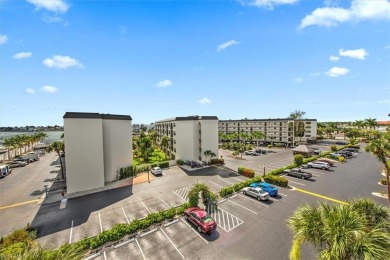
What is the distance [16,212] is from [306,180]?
43.4m

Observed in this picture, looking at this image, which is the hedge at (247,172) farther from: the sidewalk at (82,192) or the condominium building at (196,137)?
the sidewalk at (82,192)

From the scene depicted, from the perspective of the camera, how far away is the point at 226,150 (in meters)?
69.4

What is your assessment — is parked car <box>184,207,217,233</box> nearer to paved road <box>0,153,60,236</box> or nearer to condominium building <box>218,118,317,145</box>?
paved road <box>0,153,60,236</box>

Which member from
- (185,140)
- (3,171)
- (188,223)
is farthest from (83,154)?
(3,171)

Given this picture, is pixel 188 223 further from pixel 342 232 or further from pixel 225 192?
pixel 342 232

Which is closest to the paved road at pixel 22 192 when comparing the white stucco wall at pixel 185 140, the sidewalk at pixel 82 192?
the sidewalk at pixel 82 192

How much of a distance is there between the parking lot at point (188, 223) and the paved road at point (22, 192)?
184 cm

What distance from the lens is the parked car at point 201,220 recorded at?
16797mm

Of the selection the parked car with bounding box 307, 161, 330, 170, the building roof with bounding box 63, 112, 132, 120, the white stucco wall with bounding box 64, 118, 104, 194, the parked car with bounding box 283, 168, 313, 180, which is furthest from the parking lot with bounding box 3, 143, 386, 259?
the building roof with bounding box 63, 112, 132, 120

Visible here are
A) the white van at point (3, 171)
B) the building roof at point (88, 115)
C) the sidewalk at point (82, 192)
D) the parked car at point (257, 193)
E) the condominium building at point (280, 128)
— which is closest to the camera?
the parked car at point (257, 193)

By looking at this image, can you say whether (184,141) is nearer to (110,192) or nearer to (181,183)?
(181,183)

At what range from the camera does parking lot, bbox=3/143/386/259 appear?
14867mm

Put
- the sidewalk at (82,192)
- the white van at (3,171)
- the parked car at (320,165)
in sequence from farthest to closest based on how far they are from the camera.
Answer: the parked car at (320,165) → the white van at (3,171) → the sidewalk at (82,192)

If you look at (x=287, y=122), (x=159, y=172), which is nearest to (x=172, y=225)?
(x=159, y=172)
